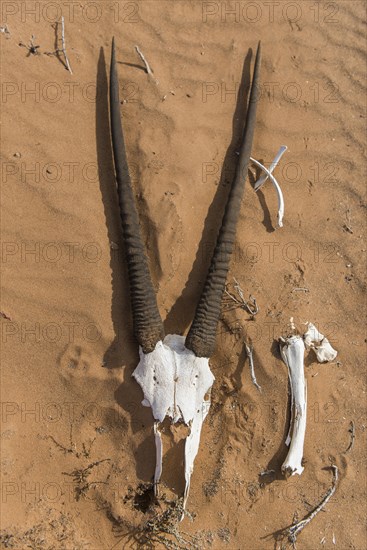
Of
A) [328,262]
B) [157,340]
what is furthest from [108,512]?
[328,262]

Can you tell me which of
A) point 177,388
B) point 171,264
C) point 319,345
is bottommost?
point 177,388

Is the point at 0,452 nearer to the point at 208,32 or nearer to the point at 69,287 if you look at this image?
the point at 69,287

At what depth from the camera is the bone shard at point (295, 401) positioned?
13.9 feet

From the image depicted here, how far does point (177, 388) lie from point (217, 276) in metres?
1.09

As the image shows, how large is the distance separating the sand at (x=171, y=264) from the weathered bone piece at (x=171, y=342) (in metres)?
0.21

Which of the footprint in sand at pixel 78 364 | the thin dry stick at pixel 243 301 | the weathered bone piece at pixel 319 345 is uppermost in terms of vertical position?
the thin dry stick at pixel 243 301

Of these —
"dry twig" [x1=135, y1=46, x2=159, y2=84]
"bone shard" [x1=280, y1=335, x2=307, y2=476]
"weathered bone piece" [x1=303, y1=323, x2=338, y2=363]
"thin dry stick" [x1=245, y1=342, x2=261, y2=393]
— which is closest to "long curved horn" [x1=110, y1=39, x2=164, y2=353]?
"dry twig" [x1=135, y1=46, x2=159, y2=84]

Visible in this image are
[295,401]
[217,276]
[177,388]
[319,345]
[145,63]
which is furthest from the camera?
[145,63]

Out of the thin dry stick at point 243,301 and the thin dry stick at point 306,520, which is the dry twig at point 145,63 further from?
the thin dry stick at point 306,520

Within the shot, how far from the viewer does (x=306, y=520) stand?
4.31 metres

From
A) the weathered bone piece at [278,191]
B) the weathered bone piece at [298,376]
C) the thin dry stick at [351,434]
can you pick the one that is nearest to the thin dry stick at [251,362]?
the weathered bone piece at [298,376]

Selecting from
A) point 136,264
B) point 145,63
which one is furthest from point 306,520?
point 145,63

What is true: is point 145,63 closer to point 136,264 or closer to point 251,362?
point 136,264

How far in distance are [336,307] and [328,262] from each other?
476mm
